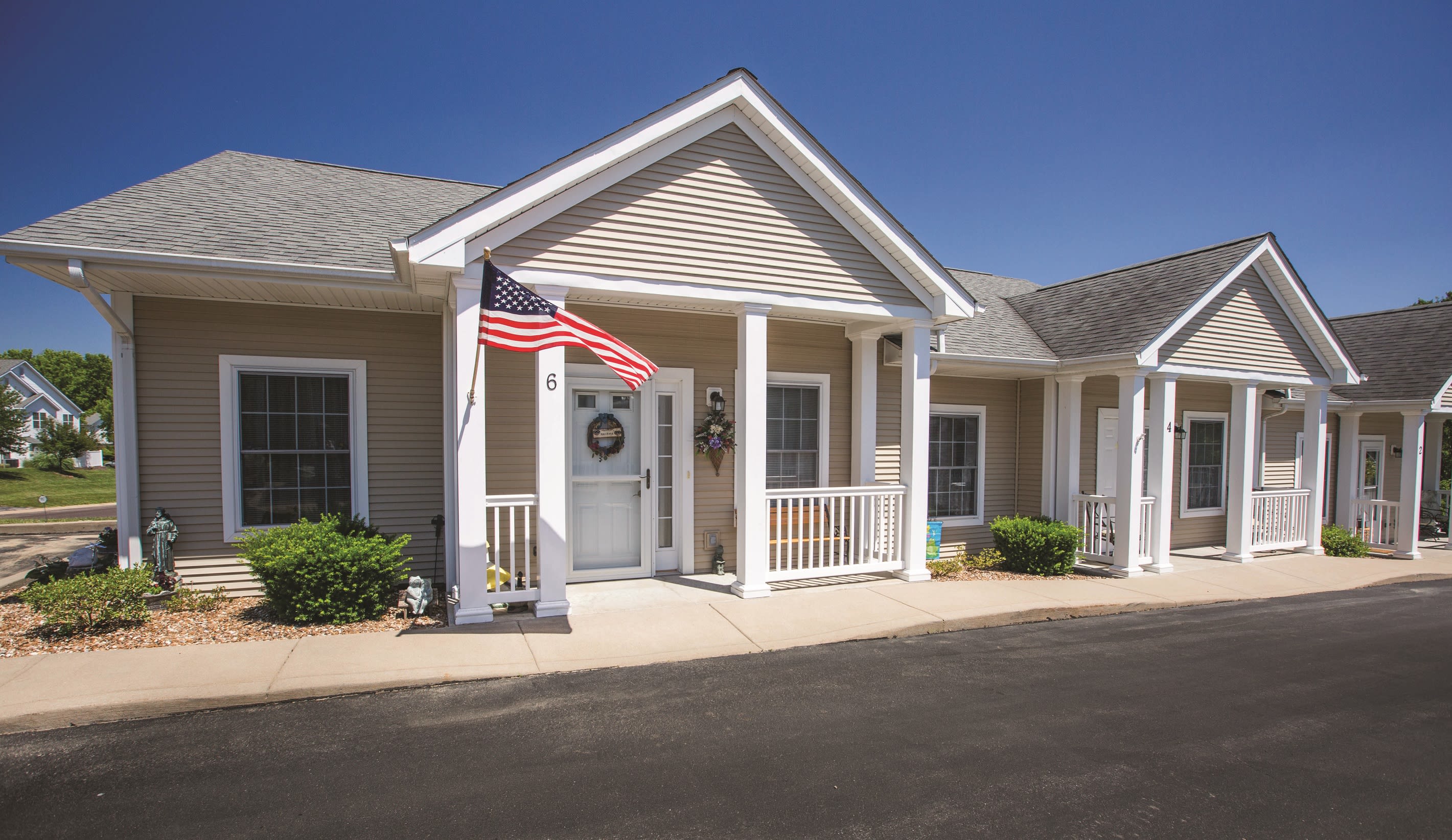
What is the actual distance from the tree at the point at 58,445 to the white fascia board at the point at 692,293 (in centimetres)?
4010

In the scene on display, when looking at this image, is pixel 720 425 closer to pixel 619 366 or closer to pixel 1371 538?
pixel 619 366

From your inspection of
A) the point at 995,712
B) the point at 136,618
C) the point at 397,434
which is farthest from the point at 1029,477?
the point at 136,618

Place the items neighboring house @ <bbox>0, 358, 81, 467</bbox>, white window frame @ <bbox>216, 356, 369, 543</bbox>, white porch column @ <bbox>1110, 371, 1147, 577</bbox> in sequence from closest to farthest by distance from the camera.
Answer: white window frame @ <bbox>216, 356, 369, 543</bbox> < white porch column @ <bbox>1110, 371, 1147, 577</bbox> < neighboring house @ <bbox>0, 358, 81, 467</bbox>

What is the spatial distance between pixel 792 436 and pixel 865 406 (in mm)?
980

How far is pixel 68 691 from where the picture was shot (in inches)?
169

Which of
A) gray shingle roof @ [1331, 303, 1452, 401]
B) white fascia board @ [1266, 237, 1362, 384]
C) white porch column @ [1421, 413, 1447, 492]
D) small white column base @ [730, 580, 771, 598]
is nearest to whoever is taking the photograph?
small white column base @ [730, 580, 771, 598]

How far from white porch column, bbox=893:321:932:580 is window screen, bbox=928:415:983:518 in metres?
2.28

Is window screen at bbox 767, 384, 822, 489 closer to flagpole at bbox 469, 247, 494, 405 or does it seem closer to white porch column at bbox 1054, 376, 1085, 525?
flagpole at bbox 469, 247, 494, 405

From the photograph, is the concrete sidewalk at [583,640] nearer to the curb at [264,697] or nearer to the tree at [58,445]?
the curb at [264,697]

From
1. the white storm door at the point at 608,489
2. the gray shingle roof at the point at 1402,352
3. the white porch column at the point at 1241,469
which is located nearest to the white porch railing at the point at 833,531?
the white storm door at the point at 608,489

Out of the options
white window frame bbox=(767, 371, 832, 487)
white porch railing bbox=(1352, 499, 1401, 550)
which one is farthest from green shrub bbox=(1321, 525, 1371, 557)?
white window frame bbox=(767, 371, 832, 487)

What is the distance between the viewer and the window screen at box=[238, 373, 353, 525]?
700cm

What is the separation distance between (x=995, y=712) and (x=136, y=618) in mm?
6742

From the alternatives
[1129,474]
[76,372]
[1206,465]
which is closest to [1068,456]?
[1129,474]
